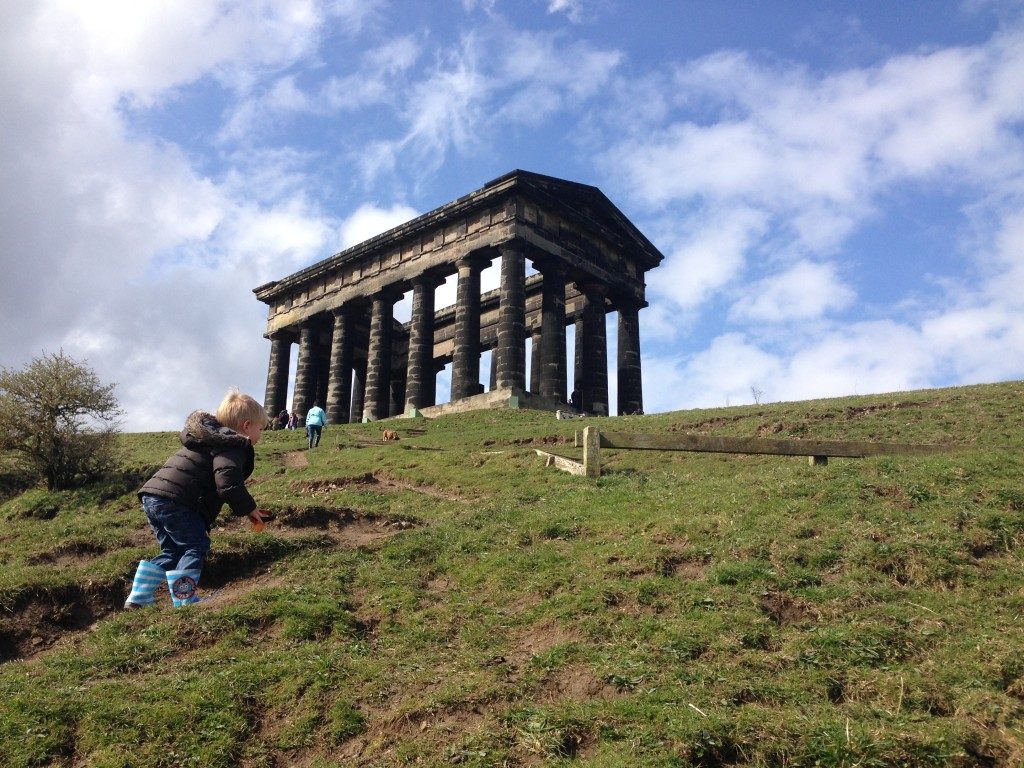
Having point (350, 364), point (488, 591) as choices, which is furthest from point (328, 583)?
point (350, 364)

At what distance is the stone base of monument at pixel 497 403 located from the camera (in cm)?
3852

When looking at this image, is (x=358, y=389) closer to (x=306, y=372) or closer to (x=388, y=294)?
(x=306, y=372)

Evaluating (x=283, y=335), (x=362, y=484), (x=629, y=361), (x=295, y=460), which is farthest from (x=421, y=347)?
(x=362, y=484)

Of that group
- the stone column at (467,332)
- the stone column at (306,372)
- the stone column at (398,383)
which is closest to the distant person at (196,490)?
the stone column at (467,332)

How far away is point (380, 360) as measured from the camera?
4853cm

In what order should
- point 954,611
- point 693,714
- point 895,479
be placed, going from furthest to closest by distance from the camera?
point 895,479 → point 954,611 → point 693,714

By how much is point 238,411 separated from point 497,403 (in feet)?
101

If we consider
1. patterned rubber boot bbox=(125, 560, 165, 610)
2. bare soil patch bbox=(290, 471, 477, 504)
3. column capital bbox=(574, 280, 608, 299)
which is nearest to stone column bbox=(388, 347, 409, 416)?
column capital bbox=(574, 280, 608, 299)

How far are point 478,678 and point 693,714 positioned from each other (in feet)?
6.46

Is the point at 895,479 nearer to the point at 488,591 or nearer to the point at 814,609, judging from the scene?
the point at 814,609

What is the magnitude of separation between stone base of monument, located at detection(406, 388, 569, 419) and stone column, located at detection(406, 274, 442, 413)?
221cm

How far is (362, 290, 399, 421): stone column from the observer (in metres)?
47.7

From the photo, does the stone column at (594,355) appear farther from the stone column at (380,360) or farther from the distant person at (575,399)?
the stone column at (380,360)

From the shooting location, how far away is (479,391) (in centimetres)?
4325
